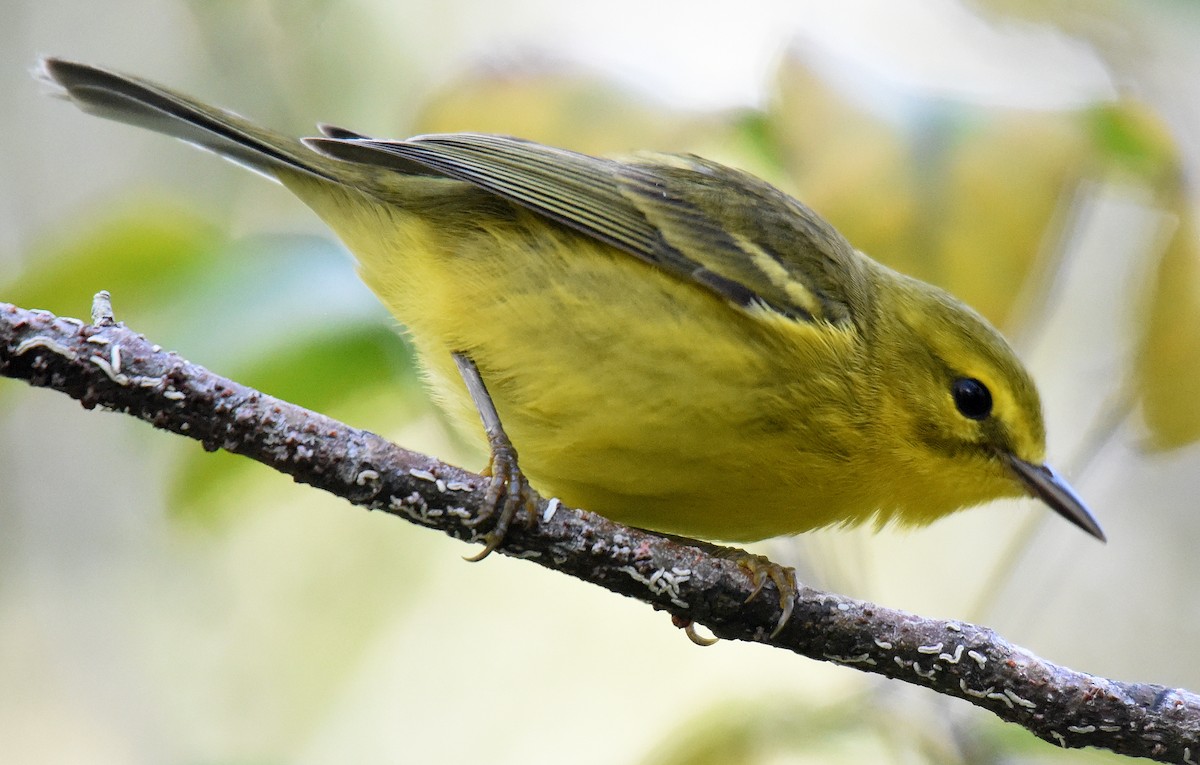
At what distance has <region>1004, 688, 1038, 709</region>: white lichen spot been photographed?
93.6 inches

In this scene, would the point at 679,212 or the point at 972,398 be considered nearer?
the point at 972,398

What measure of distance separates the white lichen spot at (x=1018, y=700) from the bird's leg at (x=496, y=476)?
1.09m

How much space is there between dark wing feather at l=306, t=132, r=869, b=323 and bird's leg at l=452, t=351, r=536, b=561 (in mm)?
542

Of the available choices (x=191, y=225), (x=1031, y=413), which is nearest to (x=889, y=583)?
(x=1031, y=413)

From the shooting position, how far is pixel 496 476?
2.58m

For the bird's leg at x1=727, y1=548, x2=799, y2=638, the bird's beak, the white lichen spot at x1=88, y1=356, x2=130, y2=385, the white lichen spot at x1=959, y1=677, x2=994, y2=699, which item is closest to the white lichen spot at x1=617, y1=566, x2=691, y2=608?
the bird's leg at x1=727, y1=548, x2=799, y2=638

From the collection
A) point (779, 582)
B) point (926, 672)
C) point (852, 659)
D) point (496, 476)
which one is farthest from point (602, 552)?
point (926, 672)

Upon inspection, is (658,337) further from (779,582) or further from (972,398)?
(972,398)

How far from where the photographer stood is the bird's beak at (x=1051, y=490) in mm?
3271

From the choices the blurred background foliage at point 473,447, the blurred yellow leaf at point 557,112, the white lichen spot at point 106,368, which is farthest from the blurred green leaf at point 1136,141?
the white lichen spot at point 106,368

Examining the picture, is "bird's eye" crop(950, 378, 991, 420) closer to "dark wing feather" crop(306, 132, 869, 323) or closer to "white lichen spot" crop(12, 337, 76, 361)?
"dark wing feather" crop(306, 132, 869, 323)

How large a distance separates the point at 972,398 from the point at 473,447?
1507 millimetres

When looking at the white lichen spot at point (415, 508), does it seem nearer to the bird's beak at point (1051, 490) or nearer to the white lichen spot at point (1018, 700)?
the white lichen spot at point (1018, 700)

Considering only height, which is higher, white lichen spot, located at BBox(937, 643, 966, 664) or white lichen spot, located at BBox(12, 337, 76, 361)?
white lichen spot, located at BBox(937, 643, 966, 664)
